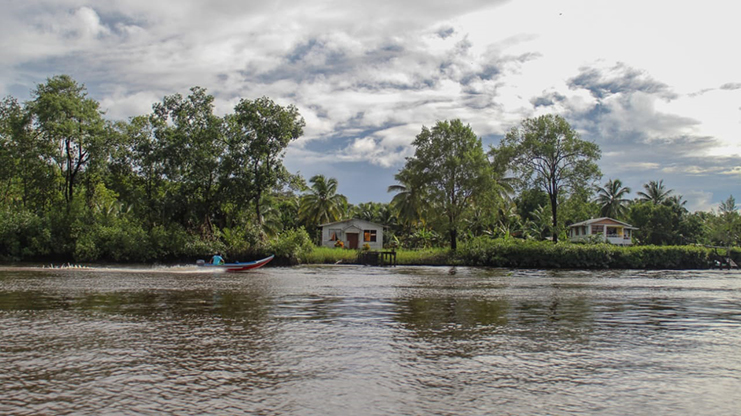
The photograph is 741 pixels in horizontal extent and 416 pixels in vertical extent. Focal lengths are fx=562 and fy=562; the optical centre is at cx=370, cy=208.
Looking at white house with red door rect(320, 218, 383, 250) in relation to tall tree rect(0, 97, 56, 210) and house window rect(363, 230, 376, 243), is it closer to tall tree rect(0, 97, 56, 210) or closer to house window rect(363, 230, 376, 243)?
house window rect(363, 230, 376, 243)

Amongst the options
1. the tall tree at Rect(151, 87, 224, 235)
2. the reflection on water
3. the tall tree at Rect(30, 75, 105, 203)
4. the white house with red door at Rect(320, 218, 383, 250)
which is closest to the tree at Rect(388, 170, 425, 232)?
the white house with red door at Rect(320, 218, 383, 250)

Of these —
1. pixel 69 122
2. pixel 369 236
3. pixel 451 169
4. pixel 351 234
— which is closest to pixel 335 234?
pixel 351 234

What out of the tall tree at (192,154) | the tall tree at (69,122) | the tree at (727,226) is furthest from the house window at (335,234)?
the tree at (727,226)

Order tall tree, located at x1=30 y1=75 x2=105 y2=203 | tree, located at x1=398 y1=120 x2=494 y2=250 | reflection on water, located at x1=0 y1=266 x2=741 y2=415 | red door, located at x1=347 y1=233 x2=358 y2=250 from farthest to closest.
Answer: red door, located at x1=347 y1=233 x2=358 y2=250, tree, located at x1=398 y1=120 x2=494 y2=250, tall tree, located at x1=30 y1=75 x2=105 y2=203, reflection on water, located at x1=0 y1=266 x2=741 y2=415

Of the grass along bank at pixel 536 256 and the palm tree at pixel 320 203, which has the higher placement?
the palm tree at pixel 320 203

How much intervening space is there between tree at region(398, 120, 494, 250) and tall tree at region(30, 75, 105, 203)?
1375 inches

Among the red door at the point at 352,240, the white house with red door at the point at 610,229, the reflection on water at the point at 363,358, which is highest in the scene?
the white house with red door at the point at 610,229

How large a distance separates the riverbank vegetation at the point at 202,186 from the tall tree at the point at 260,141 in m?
0.11

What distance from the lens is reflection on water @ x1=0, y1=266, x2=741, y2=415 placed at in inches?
317

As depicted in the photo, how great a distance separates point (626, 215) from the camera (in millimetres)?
99312

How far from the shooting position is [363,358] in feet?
36.3

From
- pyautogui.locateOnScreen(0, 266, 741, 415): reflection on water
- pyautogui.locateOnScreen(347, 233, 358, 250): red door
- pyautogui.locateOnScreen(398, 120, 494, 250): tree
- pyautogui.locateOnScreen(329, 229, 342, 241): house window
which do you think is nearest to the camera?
pyautogui.locateOnScreen(0, 266, 741, 415): reflection on water

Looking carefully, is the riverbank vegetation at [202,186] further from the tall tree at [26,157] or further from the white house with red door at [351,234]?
the white house with red door at [351,234]

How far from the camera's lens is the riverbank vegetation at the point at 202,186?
5228cm
